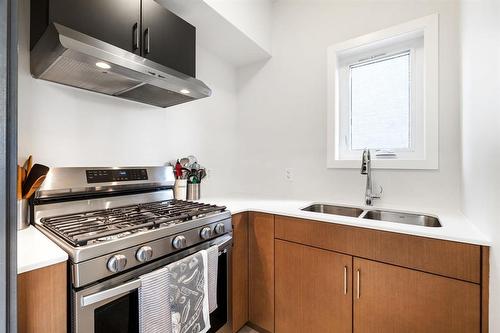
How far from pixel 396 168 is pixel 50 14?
205 centimetres

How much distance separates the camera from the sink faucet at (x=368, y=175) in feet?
5.46

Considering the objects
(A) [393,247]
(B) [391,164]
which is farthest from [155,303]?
(B) [391,164]

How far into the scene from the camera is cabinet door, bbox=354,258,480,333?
981 millimetres

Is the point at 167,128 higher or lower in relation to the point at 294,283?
higher

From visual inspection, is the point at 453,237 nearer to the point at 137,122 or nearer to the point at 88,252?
the point at 88,252

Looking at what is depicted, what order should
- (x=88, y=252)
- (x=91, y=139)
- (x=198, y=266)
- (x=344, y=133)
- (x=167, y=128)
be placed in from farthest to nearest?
(x=344, y=133) < (x=167, y=128) < (x=91, y=139) < (x=198, y=266) < (x=88, y=252)

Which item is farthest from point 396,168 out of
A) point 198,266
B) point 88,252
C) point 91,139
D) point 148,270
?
point 91,139

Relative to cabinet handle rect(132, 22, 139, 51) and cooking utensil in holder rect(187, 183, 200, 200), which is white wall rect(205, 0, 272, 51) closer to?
cabinet handle rect(132, 22, 139, 51)

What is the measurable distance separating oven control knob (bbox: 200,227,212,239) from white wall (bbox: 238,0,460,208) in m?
1.06

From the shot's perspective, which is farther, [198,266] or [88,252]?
[198,266]

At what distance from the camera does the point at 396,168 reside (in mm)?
1668

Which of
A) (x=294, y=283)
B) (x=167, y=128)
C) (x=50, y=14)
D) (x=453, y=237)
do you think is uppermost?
(x=50, y=14)

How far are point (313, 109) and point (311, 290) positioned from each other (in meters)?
1.36

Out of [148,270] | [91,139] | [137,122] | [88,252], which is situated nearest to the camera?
[88,252]
